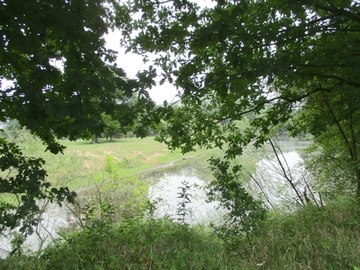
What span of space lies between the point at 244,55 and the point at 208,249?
2.28 metres

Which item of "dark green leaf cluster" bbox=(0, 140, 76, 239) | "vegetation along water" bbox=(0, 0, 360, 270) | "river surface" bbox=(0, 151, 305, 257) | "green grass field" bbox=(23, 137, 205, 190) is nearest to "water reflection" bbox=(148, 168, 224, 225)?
"river surface" bbox=(0, 151, 305, 257)

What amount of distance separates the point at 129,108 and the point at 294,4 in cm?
181

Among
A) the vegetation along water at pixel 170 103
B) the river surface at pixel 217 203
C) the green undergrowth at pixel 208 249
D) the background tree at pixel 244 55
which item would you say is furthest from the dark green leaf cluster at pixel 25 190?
the river surface at pixel 217 203

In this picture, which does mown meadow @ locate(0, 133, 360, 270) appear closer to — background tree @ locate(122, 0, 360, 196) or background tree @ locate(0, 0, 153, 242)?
background tree @ locate(0, 0, 153, 242)

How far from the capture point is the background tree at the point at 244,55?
8.14 ft

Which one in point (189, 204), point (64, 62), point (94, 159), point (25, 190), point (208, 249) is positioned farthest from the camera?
point (94, 159)

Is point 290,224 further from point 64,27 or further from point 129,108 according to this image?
point 64,27

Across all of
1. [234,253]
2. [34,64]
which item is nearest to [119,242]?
[234,253]

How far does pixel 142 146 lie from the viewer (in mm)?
21969

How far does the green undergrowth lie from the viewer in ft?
7.79

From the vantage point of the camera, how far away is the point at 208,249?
2.98 m

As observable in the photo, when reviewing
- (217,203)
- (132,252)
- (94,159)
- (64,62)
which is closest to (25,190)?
(132,252)

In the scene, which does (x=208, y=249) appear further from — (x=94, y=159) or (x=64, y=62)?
(x=94, y=159)

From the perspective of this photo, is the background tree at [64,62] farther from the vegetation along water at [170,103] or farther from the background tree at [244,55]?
the background tree at [244,55]
